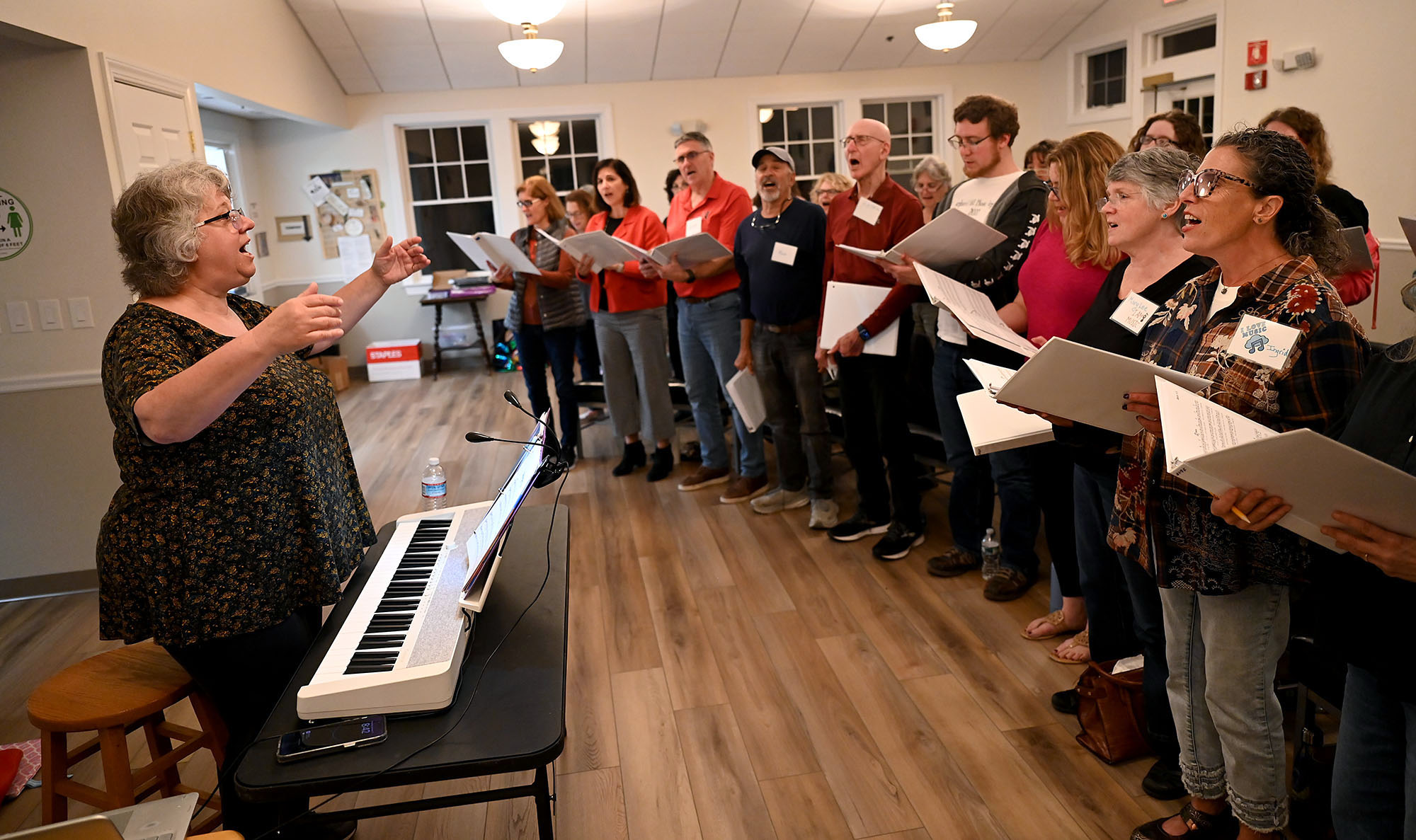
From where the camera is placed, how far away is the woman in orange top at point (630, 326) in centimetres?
463

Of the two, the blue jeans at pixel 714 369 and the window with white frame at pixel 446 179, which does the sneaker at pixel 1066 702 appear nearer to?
the blue jeans at pixel 714 369

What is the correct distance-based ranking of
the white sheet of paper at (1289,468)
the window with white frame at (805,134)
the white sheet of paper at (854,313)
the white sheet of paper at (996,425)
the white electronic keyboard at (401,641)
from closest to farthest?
the white sheet of paper at (1289,468), the white electronic keyboard at (401,641), the white sheet of paper at (996,425), the white sheet of paper at (854,313), the window with white frame at (805,134)

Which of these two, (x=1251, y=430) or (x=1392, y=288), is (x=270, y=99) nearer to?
(x=1251, y=430)

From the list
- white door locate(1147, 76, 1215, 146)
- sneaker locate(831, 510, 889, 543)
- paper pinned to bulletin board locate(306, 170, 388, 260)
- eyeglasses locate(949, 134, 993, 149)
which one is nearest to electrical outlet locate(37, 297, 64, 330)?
sneaker locate(831, 510, 889, 543)

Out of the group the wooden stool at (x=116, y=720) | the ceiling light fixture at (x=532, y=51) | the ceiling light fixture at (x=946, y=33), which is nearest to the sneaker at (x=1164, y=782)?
the wooden stool at (x=116, y=720)

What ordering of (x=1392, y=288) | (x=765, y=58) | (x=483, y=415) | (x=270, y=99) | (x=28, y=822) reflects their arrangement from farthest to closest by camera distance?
(x=765, y=58) < (x=483, y=415) < (x=270, y=99) < (x=1392, y=288) < (x=28, y=822)

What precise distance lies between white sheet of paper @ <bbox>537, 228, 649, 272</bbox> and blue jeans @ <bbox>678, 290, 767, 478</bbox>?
1.22 feet

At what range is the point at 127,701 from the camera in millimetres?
1917

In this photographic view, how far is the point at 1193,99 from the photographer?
7.38 m

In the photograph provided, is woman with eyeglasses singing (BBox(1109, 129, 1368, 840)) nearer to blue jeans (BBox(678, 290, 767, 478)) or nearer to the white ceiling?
blue jeans (BBox(678, 290, 767, 478))

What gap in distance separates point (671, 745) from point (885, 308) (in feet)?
5.72

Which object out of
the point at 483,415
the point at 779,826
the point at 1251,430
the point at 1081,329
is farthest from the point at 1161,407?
the point at 483,415

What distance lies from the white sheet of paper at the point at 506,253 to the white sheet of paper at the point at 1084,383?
3.26 metres

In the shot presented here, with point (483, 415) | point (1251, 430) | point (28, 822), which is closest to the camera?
point (1251, 430)
